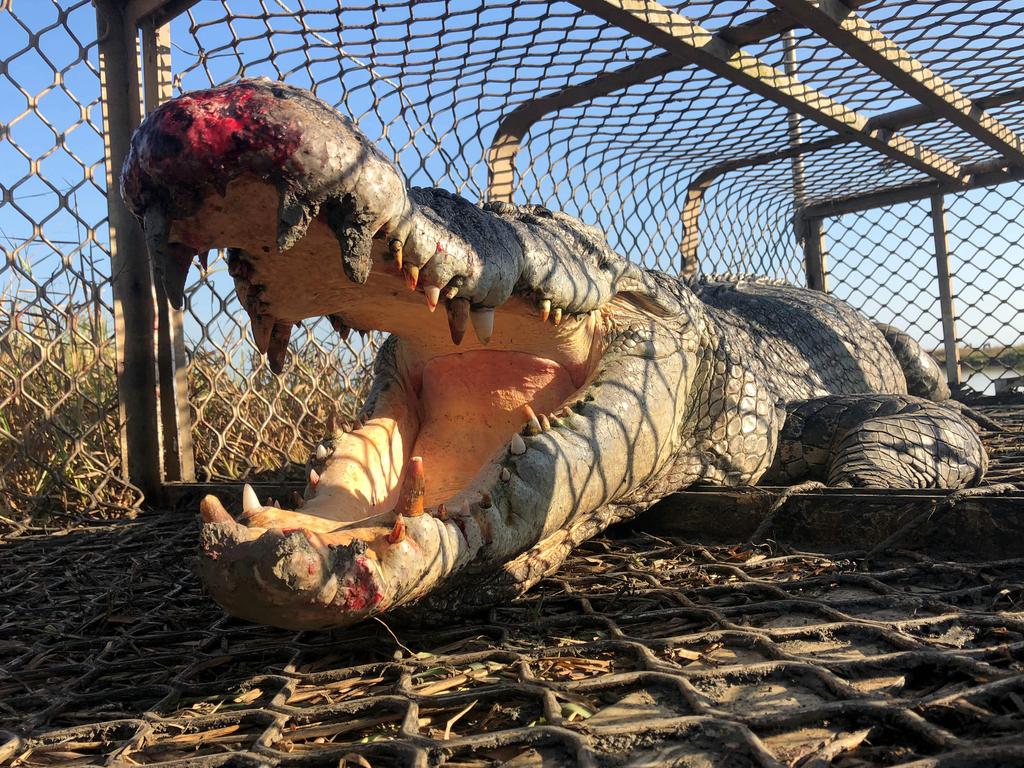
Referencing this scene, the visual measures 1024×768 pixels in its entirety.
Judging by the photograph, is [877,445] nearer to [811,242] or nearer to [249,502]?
[249,502]

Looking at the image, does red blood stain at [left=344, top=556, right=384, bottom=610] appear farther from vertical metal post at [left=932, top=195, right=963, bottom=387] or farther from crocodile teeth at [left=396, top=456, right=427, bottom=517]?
vertical metal post at [left=932, top=195, right=963, bottom=387]

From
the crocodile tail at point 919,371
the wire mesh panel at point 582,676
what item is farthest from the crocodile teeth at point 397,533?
the crocodile tail at point 919,371

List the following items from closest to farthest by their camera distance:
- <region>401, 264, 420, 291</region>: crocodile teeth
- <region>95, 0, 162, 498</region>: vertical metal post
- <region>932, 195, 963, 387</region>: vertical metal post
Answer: <region>401, 264, 420, 291</region>: crocodile teeth
<region>95, 0, 162, 498</region>: vertical metal post
<region>932, 195, 963, 387</region>: vertical metal post

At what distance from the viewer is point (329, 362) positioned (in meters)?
5.02

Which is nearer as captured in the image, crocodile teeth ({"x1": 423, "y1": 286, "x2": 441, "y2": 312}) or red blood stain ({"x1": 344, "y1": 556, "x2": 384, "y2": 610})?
red blood stain ({"x1": 344, "y1": 556, "x2": 384, "y2": 610})

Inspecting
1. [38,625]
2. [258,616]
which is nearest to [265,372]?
A: [38,625]

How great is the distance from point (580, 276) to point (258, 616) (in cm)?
133

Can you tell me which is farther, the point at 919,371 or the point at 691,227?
the point at 691,227

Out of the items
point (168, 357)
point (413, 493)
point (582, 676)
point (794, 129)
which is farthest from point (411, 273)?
point (794, 129)

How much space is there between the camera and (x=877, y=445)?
114 inches

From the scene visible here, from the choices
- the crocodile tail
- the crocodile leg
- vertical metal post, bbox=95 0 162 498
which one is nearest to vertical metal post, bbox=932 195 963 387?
the crocodile tail

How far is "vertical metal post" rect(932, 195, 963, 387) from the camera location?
671 cm

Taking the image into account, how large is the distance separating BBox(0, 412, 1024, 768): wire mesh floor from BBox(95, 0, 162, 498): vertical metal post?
151cm

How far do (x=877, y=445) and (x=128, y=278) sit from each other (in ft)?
10.9
